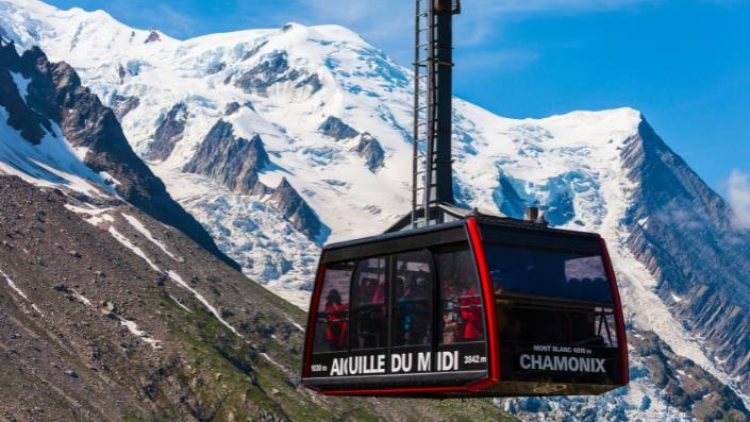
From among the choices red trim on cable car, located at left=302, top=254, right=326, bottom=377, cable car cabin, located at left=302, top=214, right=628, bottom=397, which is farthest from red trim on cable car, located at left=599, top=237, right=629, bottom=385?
red trim on cable car, located at left=302, top=254, right=326, bottom=377

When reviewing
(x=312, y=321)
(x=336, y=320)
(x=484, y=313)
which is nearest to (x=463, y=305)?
(x=484, y=313)

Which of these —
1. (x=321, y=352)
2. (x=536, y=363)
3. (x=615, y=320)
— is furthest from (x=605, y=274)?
(x=321, y=352)

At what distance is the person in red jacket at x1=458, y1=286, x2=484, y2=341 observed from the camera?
103 ft

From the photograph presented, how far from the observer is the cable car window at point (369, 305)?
34906 millimetres

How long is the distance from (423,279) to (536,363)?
12.0ft

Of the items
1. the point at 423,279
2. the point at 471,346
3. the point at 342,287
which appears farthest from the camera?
the point at 342,287

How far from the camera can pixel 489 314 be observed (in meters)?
30.9

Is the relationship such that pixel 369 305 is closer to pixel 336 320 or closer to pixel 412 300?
pixel 412 300

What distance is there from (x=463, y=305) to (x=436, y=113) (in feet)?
23.5

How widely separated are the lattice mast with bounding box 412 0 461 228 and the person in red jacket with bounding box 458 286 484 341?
5293mm

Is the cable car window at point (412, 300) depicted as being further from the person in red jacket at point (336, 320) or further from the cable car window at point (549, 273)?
the person in red jacket at point (336, 320)

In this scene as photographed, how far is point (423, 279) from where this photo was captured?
33.5 m

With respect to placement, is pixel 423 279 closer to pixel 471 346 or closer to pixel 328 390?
pixel 471 346

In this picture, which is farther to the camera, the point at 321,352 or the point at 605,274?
the point at 321,352
